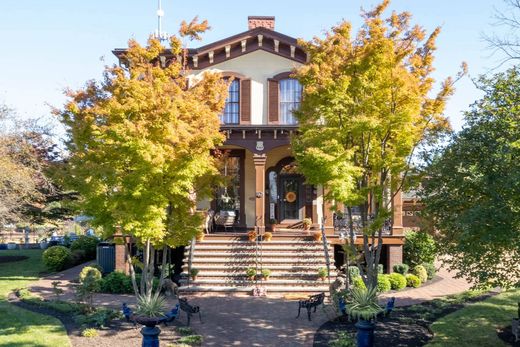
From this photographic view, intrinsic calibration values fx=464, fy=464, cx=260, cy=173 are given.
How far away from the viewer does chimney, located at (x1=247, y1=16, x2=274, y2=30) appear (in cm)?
2156

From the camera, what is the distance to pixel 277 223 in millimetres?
22172

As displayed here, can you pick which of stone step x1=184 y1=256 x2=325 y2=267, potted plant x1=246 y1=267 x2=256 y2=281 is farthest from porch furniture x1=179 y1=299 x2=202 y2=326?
stone step x1=184 y1=256 x2=325 y2=267

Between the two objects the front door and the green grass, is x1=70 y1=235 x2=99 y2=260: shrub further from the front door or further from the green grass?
the green grass

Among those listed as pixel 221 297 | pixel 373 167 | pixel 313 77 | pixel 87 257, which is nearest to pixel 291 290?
pixel 221 297

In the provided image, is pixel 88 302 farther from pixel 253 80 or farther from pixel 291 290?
pixel 253 80

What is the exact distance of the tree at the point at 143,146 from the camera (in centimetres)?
Answer: 1116

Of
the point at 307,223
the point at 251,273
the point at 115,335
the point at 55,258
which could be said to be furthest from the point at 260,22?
the point at 115,335

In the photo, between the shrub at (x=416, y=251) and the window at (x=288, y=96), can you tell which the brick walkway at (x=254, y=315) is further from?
the window at (x=288, y=96)

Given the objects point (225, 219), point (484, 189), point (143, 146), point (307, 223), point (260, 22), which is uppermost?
point (260, 22)

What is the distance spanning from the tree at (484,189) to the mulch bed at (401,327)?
228cm

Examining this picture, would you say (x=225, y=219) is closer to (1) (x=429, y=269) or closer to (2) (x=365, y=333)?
(1) (x=429, y=269)

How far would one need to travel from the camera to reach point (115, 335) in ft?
36.9

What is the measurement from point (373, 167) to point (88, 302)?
30.4 ft

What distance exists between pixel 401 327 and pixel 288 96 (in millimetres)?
11494
